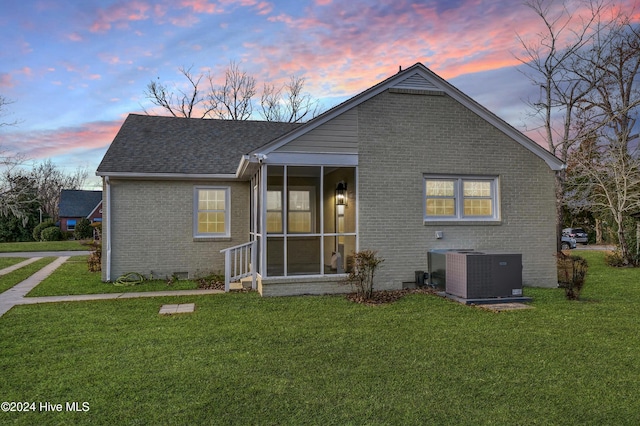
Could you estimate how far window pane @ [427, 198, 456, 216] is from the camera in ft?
36.5

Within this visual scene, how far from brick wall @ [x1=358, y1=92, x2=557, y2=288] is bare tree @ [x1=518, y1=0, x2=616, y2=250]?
42.9ft

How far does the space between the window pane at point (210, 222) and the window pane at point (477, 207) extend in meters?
7.12

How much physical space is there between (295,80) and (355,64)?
21.0m

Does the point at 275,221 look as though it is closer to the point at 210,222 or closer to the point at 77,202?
the point at 210,222

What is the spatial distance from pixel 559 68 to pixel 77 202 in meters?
48.3

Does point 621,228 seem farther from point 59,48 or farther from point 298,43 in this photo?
point 59,48

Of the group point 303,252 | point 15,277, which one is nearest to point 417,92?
point 303,252

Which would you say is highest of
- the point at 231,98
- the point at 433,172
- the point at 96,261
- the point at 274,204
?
the point at 231,98

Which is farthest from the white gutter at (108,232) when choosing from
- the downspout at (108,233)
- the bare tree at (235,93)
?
the bare tree at (235,93)

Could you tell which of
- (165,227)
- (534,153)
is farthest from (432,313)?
(165,227)

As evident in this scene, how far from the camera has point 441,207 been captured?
11211mm

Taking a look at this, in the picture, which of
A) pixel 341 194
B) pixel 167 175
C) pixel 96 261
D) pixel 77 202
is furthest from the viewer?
pixel 77 202

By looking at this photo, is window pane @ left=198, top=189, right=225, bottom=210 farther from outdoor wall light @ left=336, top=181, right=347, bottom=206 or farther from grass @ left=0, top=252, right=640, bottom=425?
grass @ left=0, top=252, right=640, bottom=425

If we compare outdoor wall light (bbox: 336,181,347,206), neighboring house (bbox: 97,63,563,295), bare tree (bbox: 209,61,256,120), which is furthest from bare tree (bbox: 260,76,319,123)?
outdoor wall light (bbox: 336,181,347,206)
